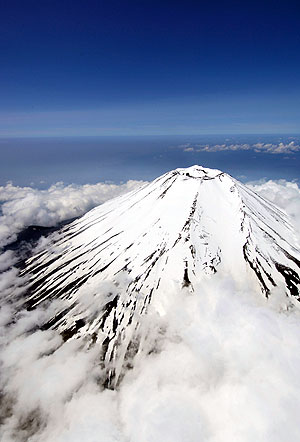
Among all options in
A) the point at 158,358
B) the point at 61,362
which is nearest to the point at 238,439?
the point at 158,358

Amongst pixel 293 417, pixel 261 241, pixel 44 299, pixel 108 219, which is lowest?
pixel 293 417

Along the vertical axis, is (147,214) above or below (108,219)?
above

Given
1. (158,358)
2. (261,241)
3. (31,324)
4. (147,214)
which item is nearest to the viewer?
(158,358)

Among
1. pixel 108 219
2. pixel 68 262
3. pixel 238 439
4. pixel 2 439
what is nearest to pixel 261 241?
pixel 238 439

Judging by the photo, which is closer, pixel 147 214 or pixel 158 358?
pixel 158 358

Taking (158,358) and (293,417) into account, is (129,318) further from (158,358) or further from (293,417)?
(293,417)

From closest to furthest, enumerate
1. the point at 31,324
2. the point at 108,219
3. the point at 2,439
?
1. the point at 2,439
2. the point at 31,324
3. the point at 108,219

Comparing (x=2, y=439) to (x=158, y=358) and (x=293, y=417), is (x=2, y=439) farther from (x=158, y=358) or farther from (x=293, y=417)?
(x=293, y=417)
